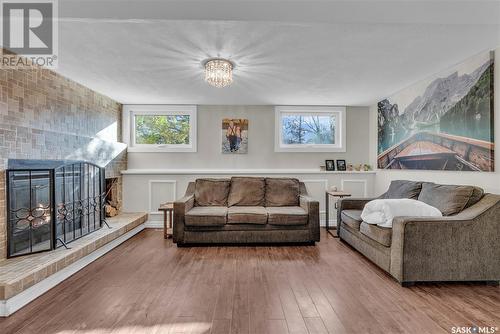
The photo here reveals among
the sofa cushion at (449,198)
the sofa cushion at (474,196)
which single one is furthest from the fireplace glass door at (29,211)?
the sofa cushion at (474,196)

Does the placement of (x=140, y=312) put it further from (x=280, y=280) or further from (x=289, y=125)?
(x=289, y=125)

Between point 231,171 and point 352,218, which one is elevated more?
point 231,171

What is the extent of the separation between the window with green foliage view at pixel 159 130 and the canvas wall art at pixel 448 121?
141 inches

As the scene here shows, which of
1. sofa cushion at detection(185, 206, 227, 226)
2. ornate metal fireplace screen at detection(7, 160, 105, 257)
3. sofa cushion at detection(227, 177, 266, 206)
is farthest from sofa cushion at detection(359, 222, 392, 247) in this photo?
ornate metal fireplace screen at detection(7, 160, 105, 257)

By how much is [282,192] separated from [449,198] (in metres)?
2.18

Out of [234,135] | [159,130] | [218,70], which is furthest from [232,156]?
[218,70]

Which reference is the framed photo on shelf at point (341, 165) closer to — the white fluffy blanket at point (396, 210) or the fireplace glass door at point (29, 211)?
the white fluffy blanket at point (396, 210)

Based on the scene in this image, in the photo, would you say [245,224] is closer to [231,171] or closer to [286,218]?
[286,218]

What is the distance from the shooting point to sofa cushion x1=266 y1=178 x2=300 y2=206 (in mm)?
4108

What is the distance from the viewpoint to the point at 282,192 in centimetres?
417

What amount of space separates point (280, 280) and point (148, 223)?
2994mm

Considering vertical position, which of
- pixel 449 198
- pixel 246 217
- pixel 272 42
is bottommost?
pixel 246 217

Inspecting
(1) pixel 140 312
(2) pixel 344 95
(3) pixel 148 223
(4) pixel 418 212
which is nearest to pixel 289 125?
(2) pixel 344 95

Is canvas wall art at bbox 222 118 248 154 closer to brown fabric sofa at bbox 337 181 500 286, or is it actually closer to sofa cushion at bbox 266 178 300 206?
sofa cushion at bbox 266 178 300 206
